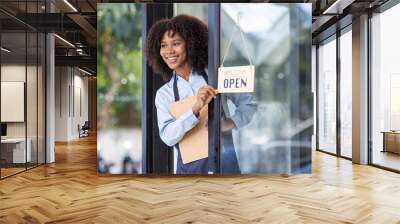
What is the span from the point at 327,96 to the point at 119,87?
672 centimetres

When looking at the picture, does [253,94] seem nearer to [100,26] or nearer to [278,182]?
[278,182]

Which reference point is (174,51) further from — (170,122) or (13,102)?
(13,102)

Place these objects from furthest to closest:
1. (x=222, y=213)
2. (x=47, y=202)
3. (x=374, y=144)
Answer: (x=374, y=144) → (x=47, y=202) → (x=222, y=213)

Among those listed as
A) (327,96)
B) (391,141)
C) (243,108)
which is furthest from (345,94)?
(243,108)

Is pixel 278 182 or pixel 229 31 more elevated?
pixel 229 31

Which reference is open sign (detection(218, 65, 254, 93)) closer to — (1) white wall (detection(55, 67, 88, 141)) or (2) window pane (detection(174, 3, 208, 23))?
(2) window pane (detection(174, 3, 208, 23))

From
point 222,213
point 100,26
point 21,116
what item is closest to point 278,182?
point 222,213

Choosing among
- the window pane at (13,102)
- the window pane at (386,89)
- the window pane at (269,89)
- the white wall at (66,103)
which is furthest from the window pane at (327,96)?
the white wall at (66,103)

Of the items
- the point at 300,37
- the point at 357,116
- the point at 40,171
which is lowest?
the point at 40,171

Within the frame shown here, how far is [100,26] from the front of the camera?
6184mm

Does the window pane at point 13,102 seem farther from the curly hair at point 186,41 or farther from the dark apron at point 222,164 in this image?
the dark apron at point 222,164

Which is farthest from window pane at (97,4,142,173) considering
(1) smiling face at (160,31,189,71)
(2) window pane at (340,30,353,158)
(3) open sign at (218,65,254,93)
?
(2) window pane at (340,30,353,158)

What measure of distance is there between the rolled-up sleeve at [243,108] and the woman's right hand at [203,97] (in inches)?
11.5

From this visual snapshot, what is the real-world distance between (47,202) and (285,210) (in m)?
2.87
